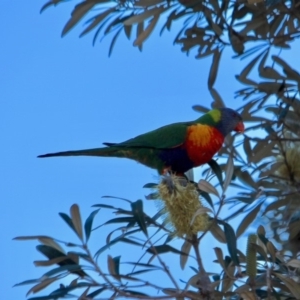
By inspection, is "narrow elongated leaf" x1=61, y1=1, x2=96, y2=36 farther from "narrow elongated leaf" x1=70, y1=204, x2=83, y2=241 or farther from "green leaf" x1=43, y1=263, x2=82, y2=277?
"green leaf" x1=43, y1=263, x2=82, y2=277

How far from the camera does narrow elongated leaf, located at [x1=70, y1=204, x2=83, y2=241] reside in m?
1.41

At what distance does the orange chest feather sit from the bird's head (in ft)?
0.09

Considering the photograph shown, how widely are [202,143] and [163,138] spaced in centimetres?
11

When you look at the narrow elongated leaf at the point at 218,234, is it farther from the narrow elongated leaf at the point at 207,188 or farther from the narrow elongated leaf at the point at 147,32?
the narrow elongated leaf at the point at 147,32

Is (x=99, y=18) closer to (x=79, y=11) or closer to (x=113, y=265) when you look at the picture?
(x=79, y=11)

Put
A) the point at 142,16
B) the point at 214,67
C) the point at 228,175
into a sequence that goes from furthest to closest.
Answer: the point at 214,67 < the point at 142,16 < the point at 228,175

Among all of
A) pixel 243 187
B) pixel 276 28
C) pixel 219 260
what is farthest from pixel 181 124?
pixel 219 260

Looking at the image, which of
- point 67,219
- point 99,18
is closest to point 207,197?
point 67,219

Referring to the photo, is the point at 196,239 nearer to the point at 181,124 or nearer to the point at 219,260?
the point at 219,260

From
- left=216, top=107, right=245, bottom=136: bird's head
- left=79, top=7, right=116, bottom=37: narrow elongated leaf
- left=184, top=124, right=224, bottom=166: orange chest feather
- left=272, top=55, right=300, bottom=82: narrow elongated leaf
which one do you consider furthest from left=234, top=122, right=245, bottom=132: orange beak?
left=79, top=7, right=116, bottom=37: narrow elongated leaf

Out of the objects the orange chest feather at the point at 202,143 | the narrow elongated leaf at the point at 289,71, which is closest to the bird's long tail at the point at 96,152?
the orange chest feather at the point at 202,143

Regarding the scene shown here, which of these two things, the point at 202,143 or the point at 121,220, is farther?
the point at 202,143

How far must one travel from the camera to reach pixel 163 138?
2.11 m

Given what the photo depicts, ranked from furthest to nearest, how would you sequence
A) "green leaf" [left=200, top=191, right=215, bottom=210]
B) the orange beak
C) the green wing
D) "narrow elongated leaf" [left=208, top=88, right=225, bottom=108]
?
"narrow elongated leaf" [left=208, top=88, right=225, bottom=108], the orange beak, the green wing, "green leaf" [left=200, top=191, right=215, bottom=210]
